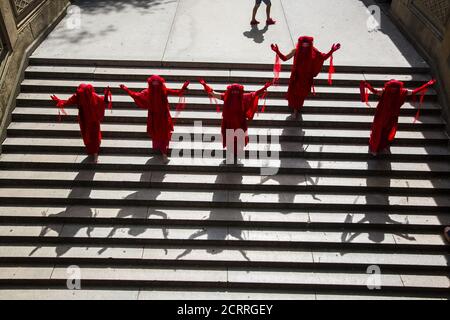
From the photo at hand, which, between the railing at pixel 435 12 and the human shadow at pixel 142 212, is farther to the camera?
the railing at pixel 435 12

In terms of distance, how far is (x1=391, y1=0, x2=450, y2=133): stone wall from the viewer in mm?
7391

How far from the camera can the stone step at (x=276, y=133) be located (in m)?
7.12

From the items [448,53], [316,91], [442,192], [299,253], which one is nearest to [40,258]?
[299,253]

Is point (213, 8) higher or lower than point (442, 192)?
higher

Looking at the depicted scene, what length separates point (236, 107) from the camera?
20.7ft

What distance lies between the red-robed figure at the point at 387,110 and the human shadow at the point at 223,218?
8.39 ft

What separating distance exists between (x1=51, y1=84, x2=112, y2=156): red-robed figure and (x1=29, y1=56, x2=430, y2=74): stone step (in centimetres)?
166

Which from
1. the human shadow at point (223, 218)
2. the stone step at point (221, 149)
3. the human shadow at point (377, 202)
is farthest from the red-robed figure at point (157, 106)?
the human shadow at point (377, 202)

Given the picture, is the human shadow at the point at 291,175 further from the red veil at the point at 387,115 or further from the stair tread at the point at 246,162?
the red veil at the point at 387,115

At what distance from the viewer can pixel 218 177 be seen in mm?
6762

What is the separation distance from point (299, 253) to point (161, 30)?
616 cm

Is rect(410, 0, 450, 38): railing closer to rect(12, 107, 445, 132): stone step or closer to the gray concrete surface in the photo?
the gray concrete surface

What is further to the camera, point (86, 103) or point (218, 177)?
point (218, 177)
